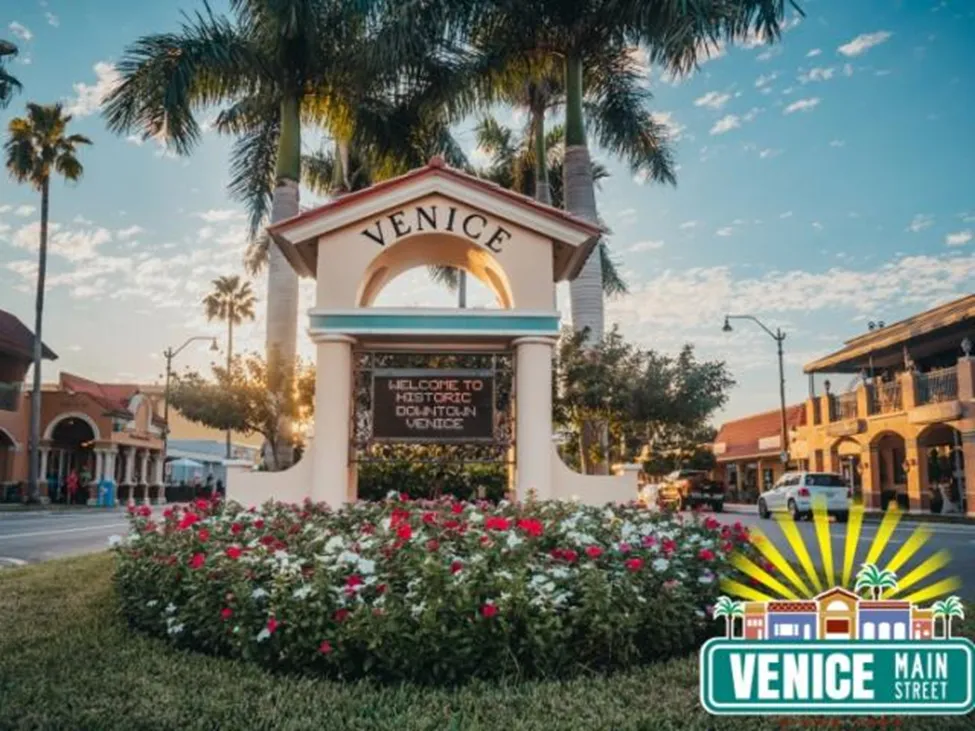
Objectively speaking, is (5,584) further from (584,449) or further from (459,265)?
(584,449)

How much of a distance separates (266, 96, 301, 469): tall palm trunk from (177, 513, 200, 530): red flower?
660 cm

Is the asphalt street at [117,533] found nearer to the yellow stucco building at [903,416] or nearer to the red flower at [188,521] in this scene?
the yellow stucco building at [903,416]

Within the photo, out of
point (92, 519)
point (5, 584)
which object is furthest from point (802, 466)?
point (5, 584)

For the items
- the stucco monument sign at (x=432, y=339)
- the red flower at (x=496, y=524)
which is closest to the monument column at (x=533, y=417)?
the stucco monument sign at (x=432, y=339)

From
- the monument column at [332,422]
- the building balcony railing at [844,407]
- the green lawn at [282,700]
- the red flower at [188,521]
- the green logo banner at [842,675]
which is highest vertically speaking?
the building balcony railing at [844,407]

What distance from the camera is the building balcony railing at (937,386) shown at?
27547 mm

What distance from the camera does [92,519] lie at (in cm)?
2636

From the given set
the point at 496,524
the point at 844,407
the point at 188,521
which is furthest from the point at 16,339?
the point at 496,524

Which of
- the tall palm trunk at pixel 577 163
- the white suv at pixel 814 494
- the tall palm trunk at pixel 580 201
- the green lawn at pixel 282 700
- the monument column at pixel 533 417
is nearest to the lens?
the green lawn at pixel 282 700

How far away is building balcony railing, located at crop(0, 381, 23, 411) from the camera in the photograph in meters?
35.9

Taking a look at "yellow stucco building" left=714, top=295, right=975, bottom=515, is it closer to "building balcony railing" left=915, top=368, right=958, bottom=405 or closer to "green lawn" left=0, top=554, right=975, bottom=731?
"building balcony railing" left=915, top=368, right=958, bottom=405

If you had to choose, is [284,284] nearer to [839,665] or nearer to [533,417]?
[533,417]

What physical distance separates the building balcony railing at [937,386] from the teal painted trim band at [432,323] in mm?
22884

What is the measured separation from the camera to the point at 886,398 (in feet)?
104
